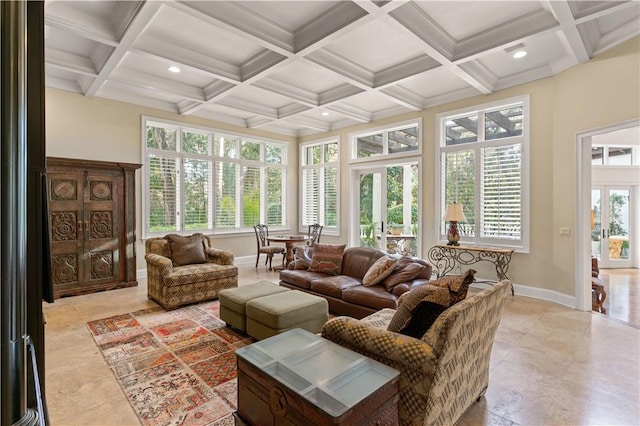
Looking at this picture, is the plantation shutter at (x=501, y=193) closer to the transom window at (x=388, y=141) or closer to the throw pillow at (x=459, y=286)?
the transom window at (x=388, y=141)

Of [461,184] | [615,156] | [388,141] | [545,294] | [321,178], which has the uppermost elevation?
[388,141]

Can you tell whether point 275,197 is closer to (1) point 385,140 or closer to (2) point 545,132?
(1) point 385,140

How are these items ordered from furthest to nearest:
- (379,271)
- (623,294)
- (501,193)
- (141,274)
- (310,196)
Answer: (310,196), (141,274), (623,294), (501,193), (379,271)

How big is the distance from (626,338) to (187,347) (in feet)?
14.8

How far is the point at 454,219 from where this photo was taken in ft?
17.1

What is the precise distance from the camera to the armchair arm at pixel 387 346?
1.61 metres

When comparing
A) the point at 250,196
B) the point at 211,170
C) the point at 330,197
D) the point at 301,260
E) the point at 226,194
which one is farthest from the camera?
the point at 330,197

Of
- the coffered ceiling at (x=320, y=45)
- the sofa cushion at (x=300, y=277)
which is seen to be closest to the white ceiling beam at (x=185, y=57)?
the coffered ceiling at (x=320, y=45)

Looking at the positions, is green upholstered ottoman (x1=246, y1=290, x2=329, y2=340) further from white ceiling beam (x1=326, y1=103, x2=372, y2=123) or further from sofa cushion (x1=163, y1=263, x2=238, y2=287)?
white ceiling beam (x1=326, y1=103, x2=372, y2=123)

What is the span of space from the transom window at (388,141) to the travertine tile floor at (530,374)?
357cm

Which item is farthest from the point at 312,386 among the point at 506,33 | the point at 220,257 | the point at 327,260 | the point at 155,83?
the point at 155,83

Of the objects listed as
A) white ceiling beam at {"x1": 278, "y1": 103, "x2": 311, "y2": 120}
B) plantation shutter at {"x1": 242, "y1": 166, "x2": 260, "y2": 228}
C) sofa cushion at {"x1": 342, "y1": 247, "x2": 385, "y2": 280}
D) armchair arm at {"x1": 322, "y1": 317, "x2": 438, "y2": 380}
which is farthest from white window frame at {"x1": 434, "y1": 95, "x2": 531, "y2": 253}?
armchair arm at {"x1": 322, "y1": 317, "x2": 438, "y2": 380}

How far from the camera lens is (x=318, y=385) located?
4.59 feet

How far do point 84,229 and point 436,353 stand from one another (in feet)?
17.6
